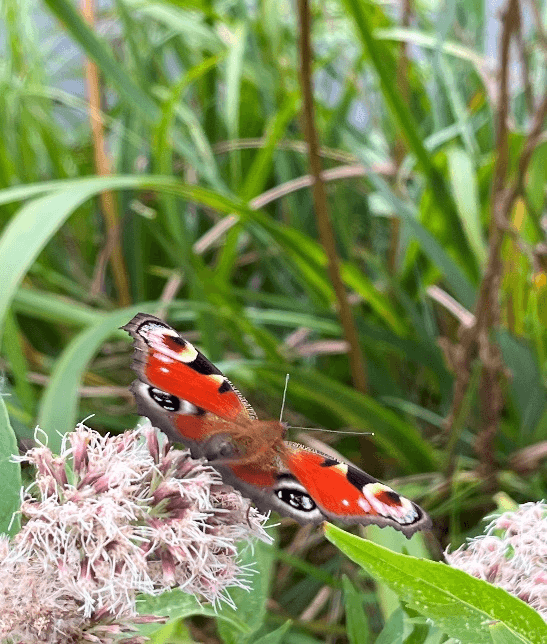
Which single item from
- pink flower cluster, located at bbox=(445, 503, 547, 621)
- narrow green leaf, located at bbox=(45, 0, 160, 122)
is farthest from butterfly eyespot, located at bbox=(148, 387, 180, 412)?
narrow green leaf, located at bbox=(45, 0, 160, 122)

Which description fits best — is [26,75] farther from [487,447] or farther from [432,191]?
[487,447]

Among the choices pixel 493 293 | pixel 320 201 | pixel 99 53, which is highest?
pixel 99 53

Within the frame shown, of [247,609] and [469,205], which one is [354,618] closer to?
[247,609]

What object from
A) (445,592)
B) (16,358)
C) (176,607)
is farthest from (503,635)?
(16,358)

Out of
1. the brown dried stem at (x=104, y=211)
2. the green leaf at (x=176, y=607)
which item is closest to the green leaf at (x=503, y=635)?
the green leaf at (x=176, y=607)

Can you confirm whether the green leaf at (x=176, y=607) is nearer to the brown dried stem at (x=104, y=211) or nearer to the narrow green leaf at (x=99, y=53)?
the narrow green leaf at (x=99, y=53)
